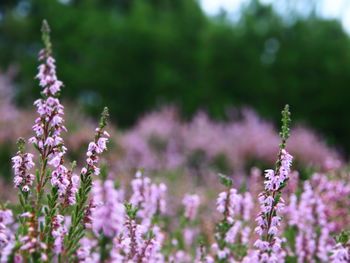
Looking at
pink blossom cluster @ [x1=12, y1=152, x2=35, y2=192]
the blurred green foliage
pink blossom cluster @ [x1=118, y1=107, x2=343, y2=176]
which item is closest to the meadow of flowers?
pink blossom cluster @ [x1=12, y1=152, x2=35, y2=192]

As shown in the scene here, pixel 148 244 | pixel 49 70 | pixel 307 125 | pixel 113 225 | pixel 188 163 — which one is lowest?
pixel 148 244

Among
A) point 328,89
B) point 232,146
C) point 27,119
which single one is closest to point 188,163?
point 232,146

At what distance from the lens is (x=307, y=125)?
19.9m

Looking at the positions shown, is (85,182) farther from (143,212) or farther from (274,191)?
(143,212)

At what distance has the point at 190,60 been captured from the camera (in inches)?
870

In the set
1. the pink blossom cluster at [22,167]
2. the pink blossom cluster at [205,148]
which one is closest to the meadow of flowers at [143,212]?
the pink blossom cluster at [22,167]

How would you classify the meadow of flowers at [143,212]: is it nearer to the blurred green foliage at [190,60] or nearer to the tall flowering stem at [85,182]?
the tall flowering stem at [85,182]

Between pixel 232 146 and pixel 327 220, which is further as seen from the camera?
pixel 232 146

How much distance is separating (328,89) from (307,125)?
1832 mm

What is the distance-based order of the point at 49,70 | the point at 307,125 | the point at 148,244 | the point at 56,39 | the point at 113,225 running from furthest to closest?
the point at 56,39
the point at 307,125
the point at 113,225
the point at 148,244
the point at 49,70

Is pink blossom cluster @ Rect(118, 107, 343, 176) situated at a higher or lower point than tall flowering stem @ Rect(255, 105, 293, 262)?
higher

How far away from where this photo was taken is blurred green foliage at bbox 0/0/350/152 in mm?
20406

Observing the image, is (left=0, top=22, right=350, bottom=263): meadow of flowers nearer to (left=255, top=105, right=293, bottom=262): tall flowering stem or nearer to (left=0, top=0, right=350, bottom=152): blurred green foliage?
(left=255, top=105, right=293, bottom=262): tall flowering stem

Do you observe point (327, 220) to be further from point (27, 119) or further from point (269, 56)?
point (269, 56)
